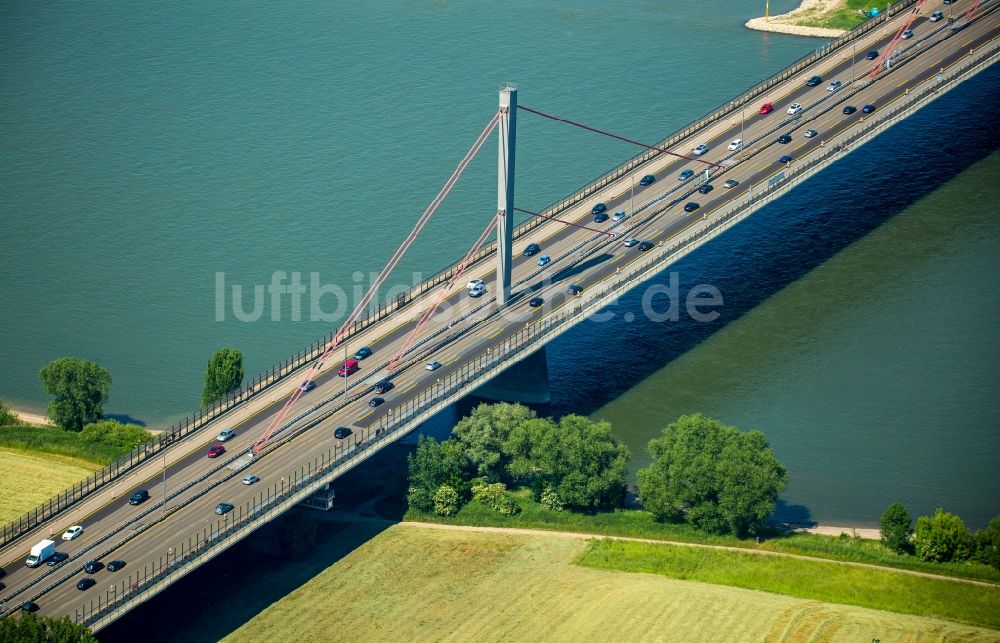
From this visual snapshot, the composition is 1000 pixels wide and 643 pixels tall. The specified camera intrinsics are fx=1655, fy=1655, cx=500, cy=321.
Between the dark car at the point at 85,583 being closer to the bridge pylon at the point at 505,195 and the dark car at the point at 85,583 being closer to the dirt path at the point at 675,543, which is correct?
the dirt path at the point at 675,543

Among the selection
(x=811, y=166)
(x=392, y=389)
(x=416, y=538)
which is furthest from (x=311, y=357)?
(x=811, y=166)

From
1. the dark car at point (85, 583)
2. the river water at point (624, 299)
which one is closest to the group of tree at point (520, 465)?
the river water at point (624, 299)

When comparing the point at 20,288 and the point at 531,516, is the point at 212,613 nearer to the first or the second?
the point at 531,516

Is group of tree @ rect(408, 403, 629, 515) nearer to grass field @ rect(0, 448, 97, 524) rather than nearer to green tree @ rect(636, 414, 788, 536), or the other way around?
green tree @ rect(636, 414, 788, 536)

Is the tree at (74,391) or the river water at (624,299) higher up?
the river water at (624,299)

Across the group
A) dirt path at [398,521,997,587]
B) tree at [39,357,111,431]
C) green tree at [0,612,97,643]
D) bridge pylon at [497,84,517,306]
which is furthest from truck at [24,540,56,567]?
bridge pylon at [497,84,517,306]

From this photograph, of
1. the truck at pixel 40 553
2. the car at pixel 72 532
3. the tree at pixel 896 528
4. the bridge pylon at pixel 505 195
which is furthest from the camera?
the bridge pylon at pixel 505 195

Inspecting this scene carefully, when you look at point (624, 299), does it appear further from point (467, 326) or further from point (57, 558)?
point (57, 558)

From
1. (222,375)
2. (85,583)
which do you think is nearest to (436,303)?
(222,375)
